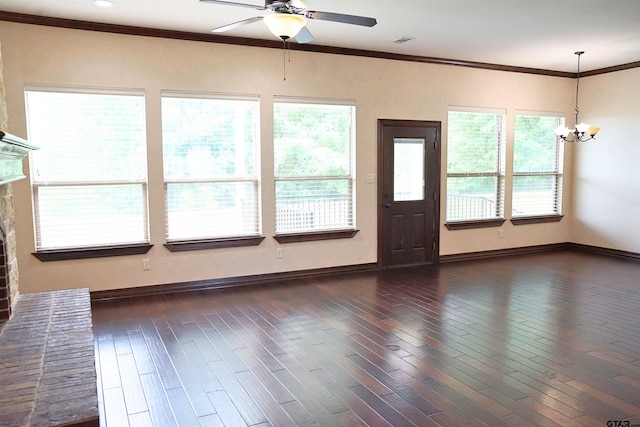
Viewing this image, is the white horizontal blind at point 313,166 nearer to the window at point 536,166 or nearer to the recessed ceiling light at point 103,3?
the recessed ceiling light at point 103,3

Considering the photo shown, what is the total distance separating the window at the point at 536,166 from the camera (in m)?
7.48

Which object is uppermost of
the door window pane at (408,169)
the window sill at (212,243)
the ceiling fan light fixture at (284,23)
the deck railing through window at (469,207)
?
the ceiling fan light fixture at (284,23)

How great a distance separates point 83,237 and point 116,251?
0.35 metres

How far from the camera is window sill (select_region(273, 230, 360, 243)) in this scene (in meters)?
5.82

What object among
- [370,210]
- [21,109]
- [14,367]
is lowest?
[14,367]

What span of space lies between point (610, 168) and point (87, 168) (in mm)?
7289

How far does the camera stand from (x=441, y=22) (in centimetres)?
486

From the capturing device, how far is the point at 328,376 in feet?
10.5

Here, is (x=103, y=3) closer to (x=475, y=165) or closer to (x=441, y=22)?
(x=441, y=22)

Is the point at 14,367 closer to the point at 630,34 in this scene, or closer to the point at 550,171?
the point at 630,34

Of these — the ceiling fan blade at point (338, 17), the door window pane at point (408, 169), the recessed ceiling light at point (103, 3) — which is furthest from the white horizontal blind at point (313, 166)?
the ceiling fan blade at point (338, 17)

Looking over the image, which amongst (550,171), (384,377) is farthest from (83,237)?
(550,171)

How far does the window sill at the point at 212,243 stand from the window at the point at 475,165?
297 cm

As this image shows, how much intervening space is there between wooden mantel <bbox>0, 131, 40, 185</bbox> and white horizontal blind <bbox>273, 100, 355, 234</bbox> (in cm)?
286
